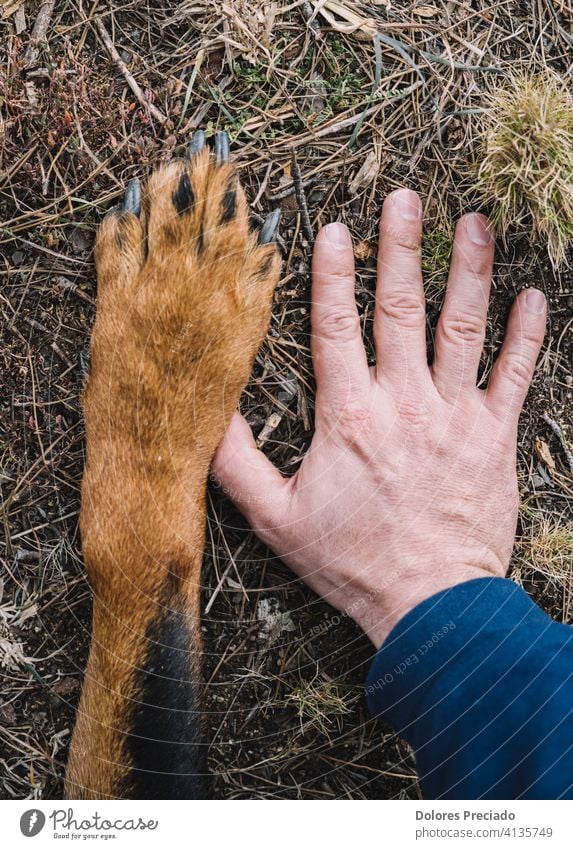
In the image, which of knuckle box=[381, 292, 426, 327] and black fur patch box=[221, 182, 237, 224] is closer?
black fur patch box=[221, 182, 237, 224]

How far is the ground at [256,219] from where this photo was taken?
251 cm

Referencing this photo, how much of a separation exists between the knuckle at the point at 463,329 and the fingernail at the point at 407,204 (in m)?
0.40

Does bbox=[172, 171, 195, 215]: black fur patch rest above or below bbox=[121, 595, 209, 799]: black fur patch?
above

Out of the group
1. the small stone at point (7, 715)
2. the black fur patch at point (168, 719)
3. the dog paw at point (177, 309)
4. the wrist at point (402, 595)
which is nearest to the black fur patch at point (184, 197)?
the dog paw at point (177, 309)

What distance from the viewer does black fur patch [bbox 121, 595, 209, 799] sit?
2.12 m

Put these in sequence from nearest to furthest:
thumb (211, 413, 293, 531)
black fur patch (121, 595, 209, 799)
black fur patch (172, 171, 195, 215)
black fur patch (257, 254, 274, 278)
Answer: black fur patch (121, 595, 209, 799)
black fur patch (172, 171, 195, 215)
black fur patch (257, 254, 274, 278)
thumb (211, 413, 293, 531)

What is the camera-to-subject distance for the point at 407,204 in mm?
2555

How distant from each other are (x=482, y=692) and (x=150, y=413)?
1320 millimetres

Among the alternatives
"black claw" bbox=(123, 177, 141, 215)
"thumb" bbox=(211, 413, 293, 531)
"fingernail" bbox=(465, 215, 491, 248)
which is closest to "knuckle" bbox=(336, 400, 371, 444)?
"thumb" bbox=(211, 413, 293, 531)

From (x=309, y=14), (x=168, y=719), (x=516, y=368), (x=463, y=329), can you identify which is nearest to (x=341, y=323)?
(x=463, y=329)

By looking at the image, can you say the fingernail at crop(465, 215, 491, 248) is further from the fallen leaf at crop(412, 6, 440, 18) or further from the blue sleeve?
the blue sleeve

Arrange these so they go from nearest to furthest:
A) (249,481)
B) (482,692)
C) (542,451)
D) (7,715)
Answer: (482,692), (249,481), (7,715), (542,451)

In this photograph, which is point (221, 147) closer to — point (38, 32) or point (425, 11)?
point (38, 32)

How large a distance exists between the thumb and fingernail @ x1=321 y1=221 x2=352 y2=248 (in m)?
0.75
